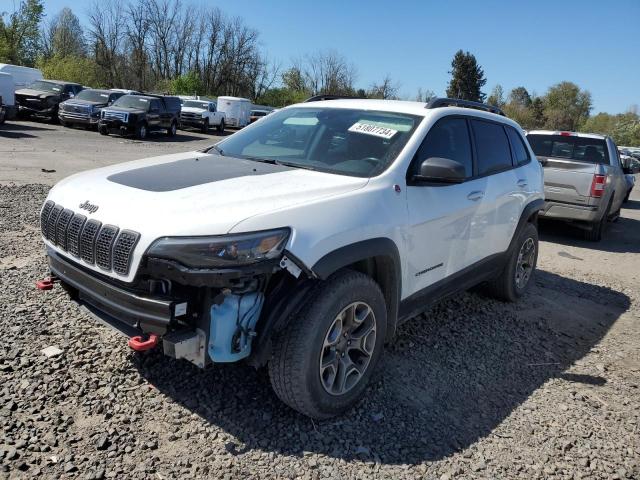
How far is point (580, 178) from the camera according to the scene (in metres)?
8.74

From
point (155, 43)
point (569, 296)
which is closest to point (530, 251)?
point (569, 296)

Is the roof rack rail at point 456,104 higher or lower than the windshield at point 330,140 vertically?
higher

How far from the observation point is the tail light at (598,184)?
8625 millimetres

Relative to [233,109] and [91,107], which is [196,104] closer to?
[233,109]

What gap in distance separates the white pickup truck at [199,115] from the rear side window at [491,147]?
26.8m

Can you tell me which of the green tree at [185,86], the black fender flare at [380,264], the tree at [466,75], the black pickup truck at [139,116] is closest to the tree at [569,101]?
the tree at [466,75]

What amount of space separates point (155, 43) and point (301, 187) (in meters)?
71.0

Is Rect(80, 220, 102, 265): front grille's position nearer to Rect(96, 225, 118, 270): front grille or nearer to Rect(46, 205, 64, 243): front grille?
Rect(96, 225, 118, 270): front grille

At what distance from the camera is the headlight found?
2.45 m

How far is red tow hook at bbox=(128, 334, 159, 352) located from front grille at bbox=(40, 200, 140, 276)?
33 centimetres

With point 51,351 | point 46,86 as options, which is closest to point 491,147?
point 51,351

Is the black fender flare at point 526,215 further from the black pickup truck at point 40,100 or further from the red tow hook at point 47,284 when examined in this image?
the black pickup truck at point 40,100

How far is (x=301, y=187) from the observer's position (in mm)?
3047

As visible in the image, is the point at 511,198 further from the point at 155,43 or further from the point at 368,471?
the point at 155,43
